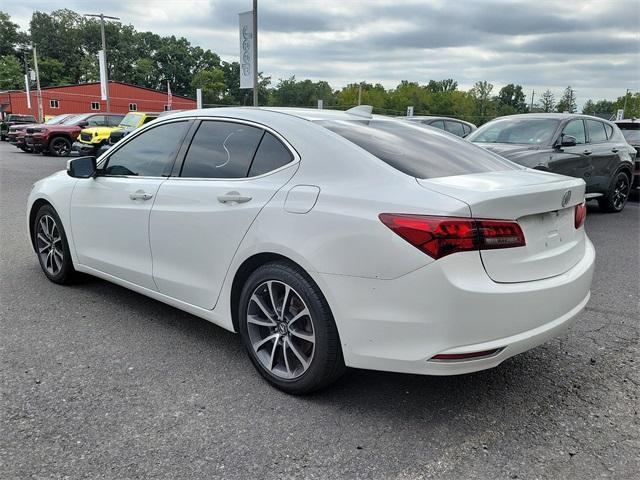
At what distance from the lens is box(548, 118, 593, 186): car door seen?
7936 millimetres

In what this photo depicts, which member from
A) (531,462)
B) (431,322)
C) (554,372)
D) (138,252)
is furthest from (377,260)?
(138,252)

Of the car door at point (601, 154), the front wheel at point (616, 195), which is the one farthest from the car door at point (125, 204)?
the front wheel at point (616, 195)

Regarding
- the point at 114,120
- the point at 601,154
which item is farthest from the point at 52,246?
the point at 114,120

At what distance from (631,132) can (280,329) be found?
12.0 metres

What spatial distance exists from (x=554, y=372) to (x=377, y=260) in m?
1.64

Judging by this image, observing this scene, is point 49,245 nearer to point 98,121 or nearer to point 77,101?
point 98,121

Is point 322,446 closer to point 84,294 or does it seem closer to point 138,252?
point 138,252

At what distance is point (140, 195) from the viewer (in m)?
3.75

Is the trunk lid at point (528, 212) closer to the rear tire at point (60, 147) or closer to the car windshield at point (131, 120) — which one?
the car windshield at point (131, 120)

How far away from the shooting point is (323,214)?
8.78 feet

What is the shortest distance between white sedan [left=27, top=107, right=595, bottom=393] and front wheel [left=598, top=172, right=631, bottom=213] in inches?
284

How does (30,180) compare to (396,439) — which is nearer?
(396,439)

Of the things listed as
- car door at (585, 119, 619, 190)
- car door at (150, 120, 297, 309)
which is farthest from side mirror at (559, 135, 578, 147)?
car door at (150, 120, 297, 309)

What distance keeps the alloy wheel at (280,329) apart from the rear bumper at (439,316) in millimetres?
290
